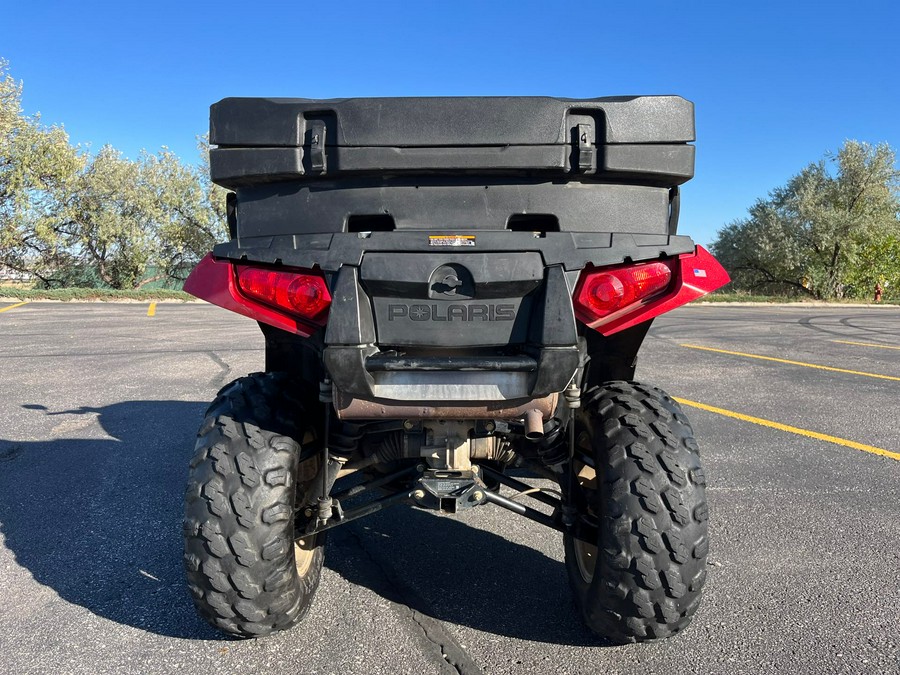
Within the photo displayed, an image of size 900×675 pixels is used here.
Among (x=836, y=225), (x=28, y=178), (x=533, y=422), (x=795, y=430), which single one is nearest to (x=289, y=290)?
(x=533, y=422)

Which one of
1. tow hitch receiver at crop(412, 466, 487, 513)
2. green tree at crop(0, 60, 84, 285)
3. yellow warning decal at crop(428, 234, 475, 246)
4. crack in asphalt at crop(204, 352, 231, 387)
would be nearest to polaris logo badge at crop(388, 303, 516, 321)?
yellow warning decal at crop(428, 234, 475, 246)

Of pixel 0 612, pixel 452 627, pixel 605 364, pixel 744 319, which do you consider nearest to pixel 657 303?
pixel 605 364

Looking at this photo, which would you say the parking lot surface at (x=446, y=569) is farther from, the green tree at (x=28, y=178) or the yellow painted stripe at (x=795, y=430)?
the green tree at (x=28, y=178)

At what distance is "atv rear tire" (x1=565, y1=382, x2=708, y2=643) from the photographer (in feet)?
6.62

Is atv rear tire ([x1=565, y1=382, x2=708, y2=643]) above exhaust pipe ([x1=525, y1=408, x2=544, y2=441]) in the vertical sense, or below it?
below

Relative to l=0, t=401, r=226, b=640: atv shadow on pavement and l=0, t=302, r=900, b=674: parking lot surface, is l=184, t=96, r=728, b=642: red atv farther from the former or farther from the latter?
l=0, t=401, r=226, b=640: atv shadow on pavement

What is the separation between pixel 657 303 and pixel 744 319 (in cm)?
1626

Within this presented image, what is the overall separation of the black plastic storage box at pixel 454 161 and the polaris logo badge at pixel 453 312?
0.68ft

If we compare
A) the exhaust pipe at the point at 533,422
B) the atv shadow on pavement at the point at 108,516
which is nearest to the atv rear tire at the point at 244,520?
the atv shadow on pavement at the point at 108,516

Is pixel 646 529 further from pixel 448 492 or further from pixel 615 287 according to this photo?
pixel 615 287

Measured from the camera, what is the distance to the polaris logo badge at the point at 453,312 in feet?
6.39

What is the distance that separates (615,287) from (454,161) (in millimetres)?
647

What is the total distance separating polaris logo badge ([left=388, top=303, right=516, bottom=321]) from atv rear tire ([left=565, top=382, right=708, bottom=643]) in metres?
0.59

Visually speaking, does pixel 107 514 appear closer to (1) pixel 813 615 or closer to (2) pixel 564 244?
(2) pixel 564 244
